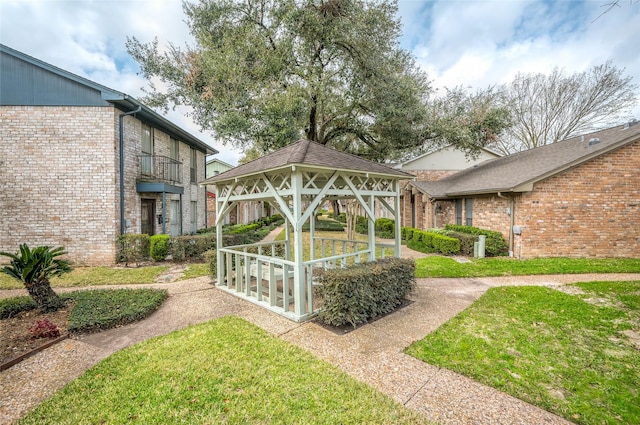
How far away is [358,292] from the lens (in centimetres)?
468

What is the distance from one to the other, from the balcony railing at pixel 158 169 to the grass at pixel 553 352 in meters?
11.6

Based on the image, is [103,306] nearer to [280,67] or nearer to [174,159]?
[174,159]

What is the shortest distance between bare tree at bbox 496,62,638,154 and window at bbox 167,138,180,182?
20072 mm

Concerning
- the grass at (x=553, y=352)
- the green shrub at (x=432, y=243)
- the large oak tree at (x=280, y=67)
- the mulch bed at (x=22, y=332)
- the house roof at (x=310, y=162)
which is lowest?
the grass at (x=553, y=352)

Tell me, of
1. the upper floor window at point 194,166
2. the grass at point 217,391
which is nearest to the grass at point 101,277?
the grass at point 217,391

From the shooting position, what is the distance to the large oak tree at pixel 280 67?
34.8 feet

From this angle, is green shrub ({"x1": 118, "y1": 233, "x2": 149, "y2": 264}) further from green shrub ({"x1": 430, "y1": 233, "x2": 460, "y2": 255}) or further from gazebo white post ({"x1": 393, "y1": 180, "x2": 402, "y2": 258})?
green shrub ({"x1": 430, "y1": 233, "x2": 460, "y2": 255})

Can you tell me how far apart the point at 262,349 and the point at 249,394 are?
0.90m

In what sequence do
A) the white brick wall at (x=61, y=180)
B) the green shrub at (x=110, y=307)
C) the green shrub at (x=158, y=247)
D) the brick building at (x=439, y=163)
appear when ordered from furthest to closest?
the brick building at (x=439, y=163)
the green shrub at (x=158, y=247)
the white brick wall at (x=61, y=180)
the green shrub at (x=110, y=307)

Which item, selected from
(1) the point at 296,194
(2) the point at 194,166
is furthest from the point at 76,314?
(2) the point at 194,166

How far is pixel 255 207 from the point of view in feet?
86.2

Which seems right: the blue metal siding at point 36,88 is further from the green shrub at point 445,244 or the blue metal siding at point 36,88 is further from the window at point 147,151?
the green shrub at point 445,244

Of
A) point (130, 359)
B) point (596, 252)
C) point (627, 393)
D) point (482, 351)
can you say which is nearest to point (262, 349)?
point (130, 359)

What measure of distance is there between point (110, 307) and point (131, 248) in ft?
16.2
